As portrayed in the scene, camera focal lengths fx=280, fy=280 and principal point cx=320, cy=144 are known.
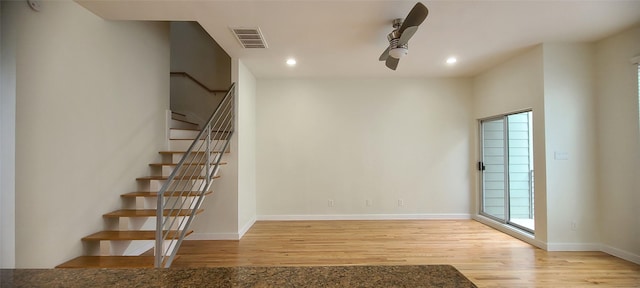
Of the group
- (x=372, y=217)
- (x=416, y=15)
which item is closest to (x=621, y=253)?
(x=372, y=217)

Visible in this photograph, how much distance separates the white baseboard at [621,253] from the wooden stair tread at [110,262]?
5.01 metres

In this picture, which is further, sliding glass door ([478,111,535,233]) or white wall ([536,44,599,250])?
sliding glass door ([478,111,535,233])

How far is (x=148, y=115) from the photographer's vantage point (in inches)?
146

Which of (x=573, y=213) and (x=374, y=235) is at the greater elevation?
(x=573, y=213)

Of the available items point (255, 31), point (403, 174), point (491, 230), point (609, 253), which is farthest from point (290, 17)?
point (609, 253)

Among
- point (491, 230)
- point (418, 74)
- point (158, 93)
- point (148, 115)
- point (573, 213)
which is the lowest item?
point (491, 230)

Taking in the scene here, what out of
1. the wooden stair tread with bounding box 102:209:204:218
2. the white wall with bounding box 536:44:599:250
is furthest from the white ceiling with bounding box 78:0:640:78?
the wooden stair tread with bounding box 102:209:204:218

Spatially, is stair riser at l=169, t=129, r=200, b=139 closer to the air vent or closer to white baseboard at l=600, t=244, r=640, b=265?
the air vent

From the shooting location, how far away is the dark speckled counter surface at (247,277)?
821 mm

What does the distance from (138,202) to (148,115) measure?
1.17m

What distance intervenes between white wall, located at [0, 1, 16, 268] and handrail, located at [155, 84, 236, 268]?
1.04 meters

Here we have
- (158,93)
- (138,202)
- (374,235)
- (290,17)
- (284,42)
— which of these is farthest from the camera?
(374,235)

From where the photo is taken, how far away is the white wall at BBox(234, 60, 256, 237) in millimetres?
4273

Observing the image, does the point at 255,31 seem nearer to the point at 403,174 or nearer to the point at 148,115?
the point at 148,115
